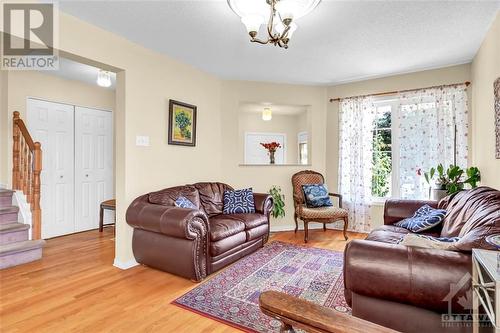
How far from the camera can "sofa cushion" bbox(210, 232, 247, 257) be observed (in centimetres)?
267

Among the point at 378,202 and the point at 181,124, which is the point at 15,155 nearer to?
the point at 181,124

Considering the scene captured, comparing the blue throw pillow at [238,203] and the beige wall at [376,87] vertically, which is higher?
the beige wall at [376,87]

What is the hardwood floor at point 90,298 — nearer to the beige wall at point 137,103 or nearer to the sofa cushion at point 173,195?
the beige wall at point 137,103

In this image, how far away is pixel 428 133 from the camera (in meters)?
3.90

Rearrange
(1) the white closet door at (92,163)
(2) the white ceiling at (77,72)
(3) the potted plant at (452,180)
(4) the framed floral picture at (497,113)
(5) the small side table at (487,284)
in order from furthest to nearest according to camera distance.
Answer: (1) the white closet door at (92,163) < (2) the white ceiling at (77,72) < (3) the potted plant at (452,180) < (4) the framed floral picture at (497,113) < (5) the small side table at (487,284)

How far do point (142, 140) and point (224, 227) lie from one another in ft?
4.64

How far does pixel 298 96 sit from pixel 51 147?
13.3ft

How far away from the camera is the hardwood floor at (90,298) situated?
6.16 feet

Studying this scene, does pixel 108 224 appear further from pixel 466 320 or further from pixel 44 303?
pixel 466 320

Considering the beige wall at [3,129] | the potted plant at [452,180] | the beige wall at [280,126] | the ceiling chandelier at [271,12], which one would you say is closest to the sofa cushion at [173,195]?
the ceiling chandelier at [271,12]

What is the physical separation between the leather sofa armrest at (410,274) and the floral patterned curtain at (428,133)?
2937mm

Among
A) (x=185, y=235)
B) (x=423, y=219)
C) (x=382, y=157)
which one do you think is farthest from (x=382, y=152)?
(x=185, y=235)

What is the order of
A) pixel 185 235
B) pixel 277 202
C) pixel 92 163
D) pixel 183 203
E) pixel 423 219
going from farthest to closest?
pixel 92 163 < pixel 277 202 < pixel 183 203 < pixel 423 219 < pixel 185 235

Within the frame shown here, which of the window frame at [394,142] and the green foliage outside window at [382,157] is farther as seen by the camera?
Answer: the green foliage outside window at [382,157]
